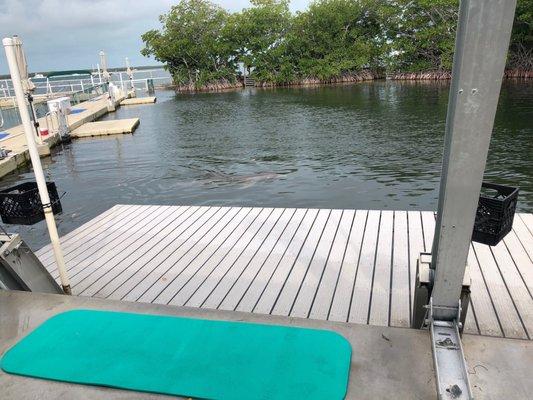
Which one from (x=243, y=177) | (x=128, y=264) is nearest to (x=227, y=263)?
(x=128, y=264)

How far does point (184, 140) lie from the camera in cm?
1338

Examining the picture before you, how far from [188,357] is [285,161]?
8.12 metres

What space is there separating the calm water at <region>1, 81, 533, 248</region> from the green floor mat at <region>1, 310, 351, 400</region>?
4.30 meters

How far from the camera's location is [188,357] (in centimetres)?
196

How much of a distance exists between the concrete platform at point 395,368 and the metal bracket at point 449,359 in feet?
0.16

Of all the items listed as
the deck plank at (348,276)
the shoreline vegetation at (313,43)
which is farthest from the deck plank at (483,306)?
the shoreline vegetation at (313,43)

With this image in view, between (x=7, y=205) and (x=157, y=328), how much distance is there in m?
1.89

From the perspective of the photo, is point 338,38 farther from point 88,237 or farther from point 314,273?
point 314,273

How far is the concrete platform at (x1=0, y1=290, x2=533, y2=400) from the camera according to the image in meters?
1.65

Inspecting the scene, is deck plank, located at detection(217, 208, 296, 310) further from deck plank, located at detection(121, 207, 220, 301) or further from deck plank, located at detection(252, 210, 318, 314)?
deck plank, located at detection(121, 207, 220, 301)

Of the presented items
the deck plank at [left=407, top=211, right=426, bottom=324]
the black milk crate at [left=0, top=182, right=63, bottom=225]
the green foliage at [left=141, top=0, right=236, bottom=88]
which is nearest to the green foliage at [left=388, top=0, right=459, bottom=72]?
the green foliage at [left=141, top=0, right=236, bottom=88]

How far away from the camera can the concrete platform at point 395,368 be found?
5.41ft

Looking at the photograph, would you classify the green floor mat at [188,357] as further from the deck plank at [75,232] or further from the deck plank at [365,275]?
the deck plank at [75,232]

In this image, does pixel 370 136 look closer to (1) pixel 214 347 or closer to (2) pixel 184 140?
(2) pixel 184 140
